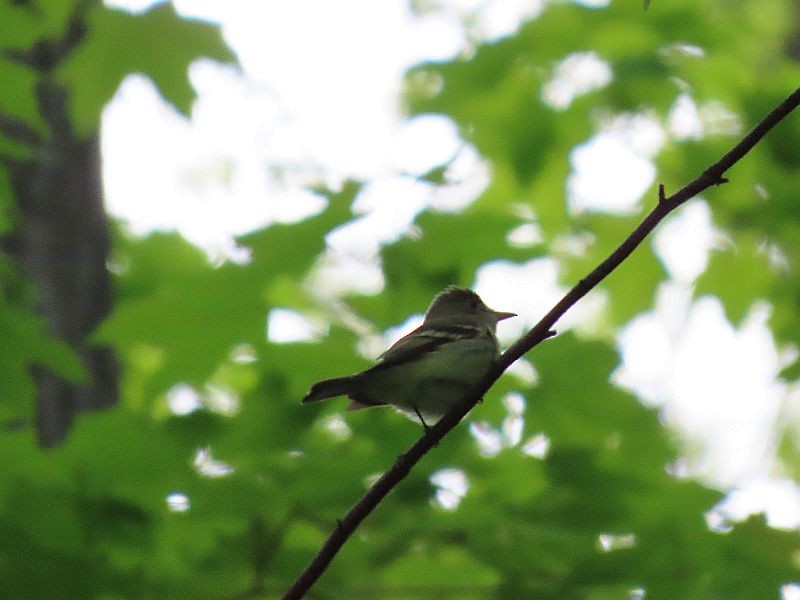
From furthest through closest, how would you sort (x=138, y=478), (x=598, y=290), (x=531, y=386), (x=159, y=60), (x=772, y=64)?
(x=598, y=290) → (x=772, y=64) → (x=159, y=60) → (x=531, y=386) → (x=138, y=478)

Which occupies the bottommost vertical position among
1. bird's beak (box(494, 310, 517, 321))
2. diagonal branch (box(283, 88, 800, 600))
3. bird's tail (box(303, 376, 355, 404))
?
diagonal branch (box(283, 88, 800, 600))

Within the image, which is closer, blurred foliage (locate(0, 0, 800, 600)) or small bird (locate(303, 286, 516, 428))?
blurred foliage (locate(0, 0, 800, 600))

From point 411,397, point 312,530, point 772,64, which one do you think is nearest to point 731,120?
point 772,64

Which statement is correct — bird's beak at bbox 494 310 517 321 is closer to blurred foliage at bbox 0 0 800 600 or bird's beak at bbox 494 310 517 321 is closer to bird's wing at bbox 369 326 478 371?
bird's wing at bbox 369 326 478 371

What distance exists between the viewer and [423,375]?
4.13 m

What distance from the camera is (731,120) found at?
19.7ft

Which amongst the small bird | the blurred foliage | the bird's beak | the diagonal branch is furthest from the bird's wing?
the diagonal branch

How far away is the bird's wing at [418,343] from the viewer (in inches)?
161

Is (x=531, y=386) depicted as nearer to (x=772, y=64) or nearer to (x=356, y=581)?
(x=356, y=581)

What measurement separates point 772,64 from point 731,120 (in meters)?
0.38

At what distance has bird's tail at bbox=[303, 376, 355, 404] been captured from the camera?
3639 mm

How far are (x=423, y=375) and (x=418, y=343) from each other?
0.20 metres

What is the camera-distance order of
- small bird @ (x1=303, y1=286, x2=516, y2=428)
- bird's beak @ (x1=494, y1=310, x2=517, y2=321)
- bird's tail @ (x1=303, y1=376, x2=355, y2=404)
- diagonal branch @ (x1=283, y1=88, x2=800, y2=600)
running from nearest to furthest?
diagonal branch @ (x1=283, y1=88, x2=800, y2=600) < bird's tail @ (x1=303, y1=376, x2=355, y2=404) < small bird @ (x1=303, y1=286, x2=516, y2=428) < bird's beak @ (x1=494, y1=310, x2=517, y2=321)

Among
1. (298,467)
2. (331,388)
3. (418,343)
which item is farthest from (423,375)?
(298,467)
